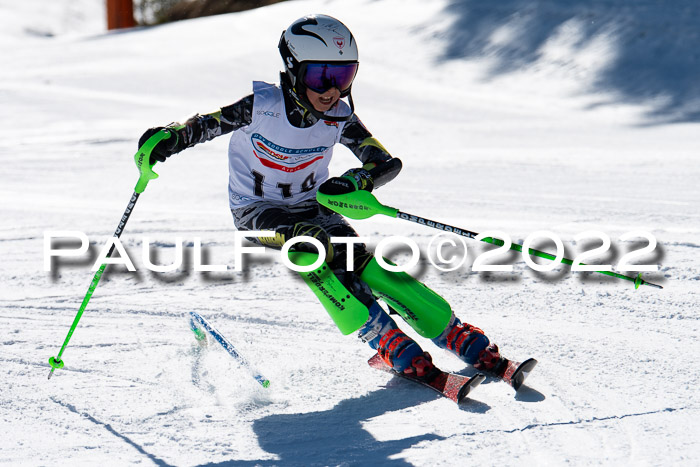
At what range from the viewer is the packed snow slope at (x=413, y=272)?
3135mm

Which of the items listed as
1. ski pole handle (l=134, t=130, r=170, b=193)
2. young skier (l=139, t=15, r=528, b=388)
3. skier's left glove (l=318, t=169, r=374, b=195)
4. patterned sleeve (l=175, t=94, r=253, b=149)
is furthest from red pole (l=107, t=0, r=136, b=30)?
skier's left glove (l=318, t=169, r=374, b=195)

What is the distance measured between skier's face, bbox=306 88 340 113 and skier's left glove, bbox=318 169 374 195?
0.33m

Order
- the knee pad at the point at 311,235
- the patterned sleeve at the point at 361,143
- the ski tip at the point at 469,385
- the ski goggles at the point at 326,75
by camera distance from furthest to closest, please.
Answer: the patterned sleeve at the point at 361,143
the ski goggles at the point at 326,75
the knee pad at the point at 311,235
the ski tip at the point at 469,385

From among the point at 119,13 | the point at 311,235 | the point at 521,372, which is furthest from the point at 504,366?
the point at 119,13

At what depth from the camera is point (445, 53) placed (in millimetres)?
12742

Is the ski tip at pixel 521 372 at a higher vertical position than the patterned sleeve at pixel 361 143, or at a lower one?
lower

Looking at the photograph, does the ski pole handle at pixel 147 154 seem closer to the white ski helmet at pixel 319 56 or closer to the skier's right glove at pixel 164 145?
the skier's right glove at pixel 164 145

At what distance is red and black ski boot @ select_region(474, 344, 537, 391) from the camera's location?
11.3 feet

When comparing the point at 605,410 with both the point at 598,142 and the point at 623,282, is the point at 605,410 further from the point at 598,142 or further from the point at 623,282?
the point at 598,142

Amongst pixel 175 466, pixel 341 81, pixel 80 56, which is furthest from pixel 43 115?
pixel 175 466

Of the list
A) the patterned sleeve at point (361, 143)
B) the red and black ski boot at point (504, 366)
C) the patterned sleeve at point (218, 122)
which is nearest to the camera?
the red and black ski boot at point (504, 366)

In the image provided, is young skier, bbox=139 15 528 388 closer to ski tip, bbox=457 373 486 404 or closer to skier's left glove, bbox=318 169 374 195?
skier's left glove, bbox=318 169 374 195

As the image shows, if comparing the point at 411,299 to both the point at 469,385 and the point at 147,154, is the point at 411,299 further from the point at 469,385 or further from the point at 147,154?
the point at 147,154

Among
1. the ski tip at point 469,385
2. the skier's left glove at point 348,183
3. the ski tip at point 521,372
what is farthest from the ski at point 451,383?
the skier's left glove at point 348,183
